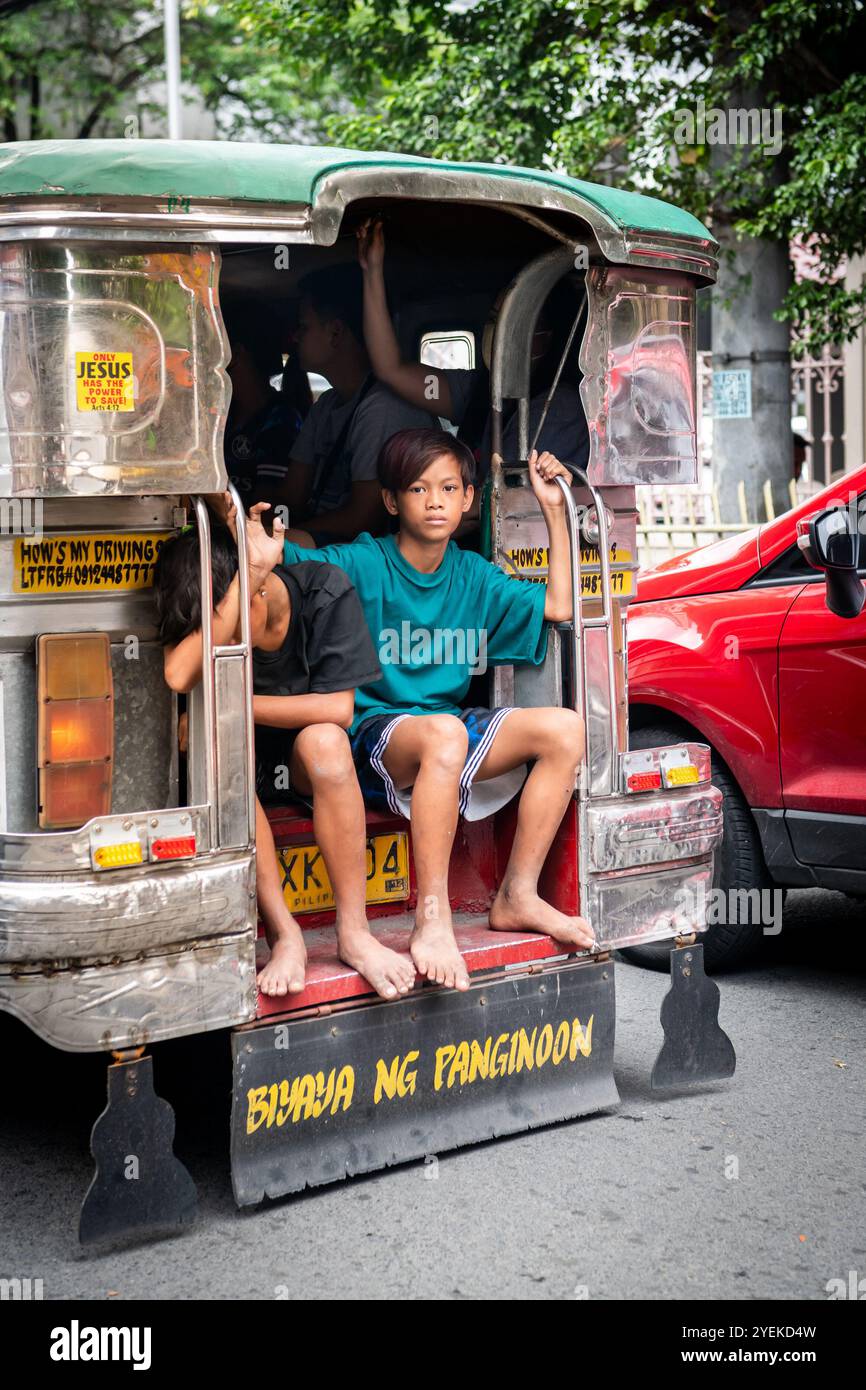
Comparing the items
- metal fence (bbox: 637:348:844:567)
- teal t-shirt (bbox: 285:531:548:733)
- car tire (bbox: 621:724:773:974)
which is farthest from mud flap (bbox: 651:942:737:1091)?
metal fence (bbox: 637:348:844:567)

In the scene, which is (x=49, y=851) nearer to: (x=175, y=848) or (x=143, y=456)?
(x=175, y=848)

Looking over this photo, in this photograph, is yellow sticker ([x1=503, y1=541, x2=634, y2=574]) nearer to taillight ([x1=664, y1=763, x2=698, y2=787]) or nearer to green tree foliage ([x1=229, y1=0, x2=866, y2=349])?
taillight ([x1=664, y1=763, x2=698, y2=787])

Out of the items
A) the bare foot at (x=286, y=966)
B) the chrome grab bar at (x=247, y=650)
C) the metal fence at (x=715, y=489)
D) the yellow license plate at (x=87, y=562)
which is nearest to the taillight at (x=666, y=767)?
the bare foot at (x=286, y=966)

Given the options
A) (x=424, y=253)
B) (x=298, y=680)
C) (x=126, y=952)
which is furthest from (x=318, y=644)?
(x=424, y=253)

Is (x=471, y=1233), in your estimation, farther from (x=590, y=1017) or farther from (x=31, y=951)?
(x=31, y=951)

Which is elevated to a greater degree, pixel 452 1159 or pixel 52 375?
pixel 52 375

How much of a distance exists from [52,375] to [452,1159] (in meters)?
2.19

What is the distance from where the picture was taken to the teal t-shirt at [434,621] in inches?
166

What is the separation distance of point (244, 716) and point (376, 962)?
2.38ft
